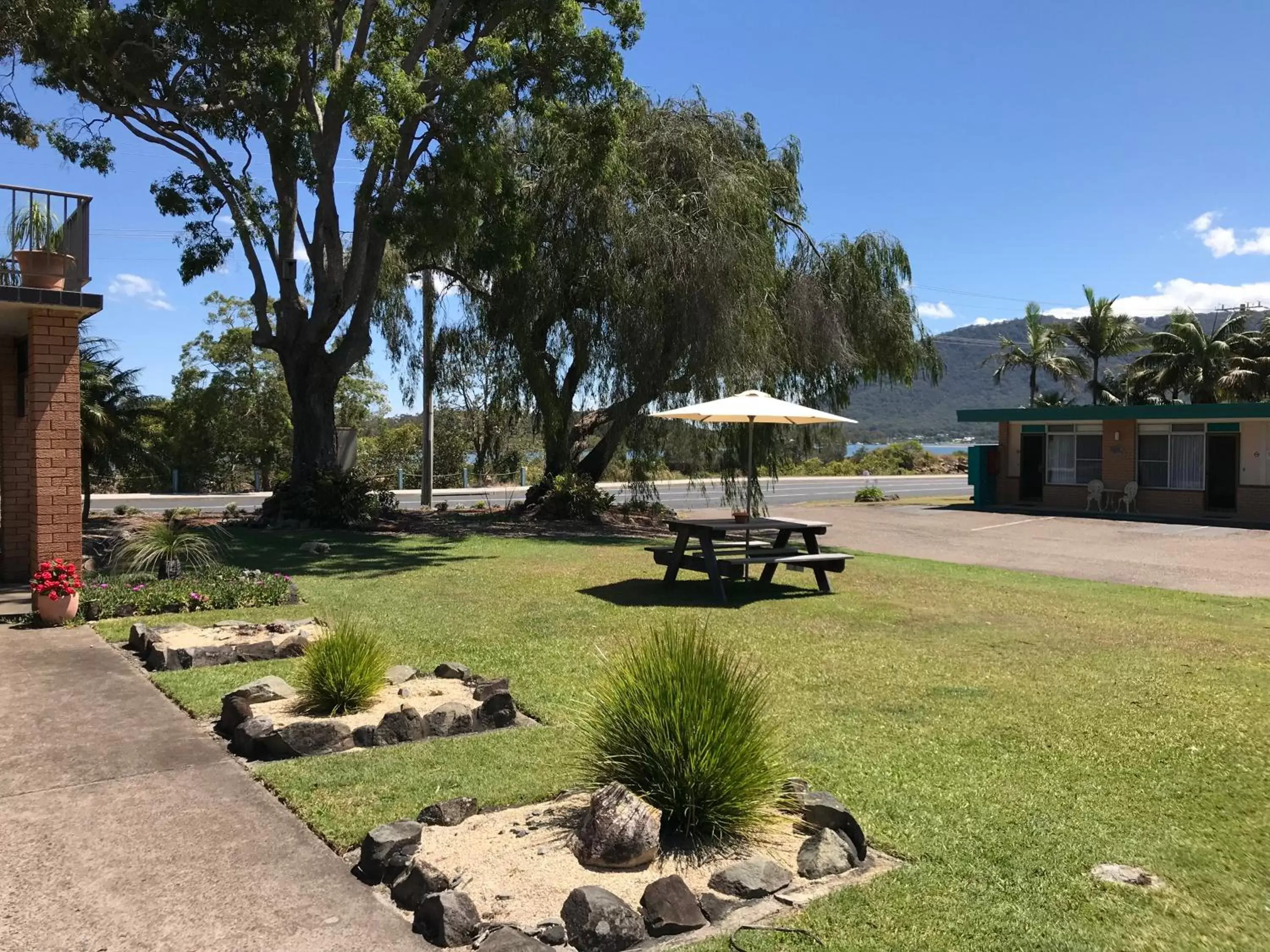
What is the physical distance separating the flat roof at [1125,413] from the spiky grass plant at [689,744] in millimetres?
25689

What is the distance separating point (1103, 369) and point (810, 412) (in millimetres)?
44979

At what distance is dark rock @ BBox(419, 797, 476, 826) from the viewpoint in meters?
4.40

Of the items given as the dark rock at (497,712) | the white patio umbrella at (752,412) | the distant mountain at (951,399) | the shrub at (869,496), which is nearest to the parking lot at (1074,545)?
the shrub at (869,496)

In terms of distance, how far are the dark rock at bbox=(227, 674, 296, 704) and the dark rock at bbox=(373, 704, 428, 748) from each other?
1023 millimetres

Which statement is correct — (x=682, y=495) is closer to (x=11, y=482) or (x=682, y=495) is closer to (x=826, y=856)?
(x=11, y=482)

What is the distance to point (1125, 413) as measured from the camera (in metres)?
28.2

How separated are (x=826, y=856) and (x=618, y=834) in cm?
86

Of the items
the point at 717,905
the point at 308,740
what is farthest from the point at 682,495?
the point at 717,905

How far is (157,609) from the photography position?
966 centimetres

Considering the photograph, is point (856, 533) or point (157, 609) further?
point (856, 533)

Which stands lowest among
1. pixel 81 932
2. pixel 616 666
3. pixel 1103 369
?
pixel 81 932

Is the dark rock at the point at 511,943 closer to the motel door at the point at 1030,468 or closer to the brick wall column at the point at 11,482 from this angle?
the brick wall column at the point at 11,482

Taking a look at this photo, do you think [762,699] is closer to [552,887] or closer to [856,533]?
[552,887]

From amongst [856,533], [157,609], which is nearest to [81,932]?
[157,609]
